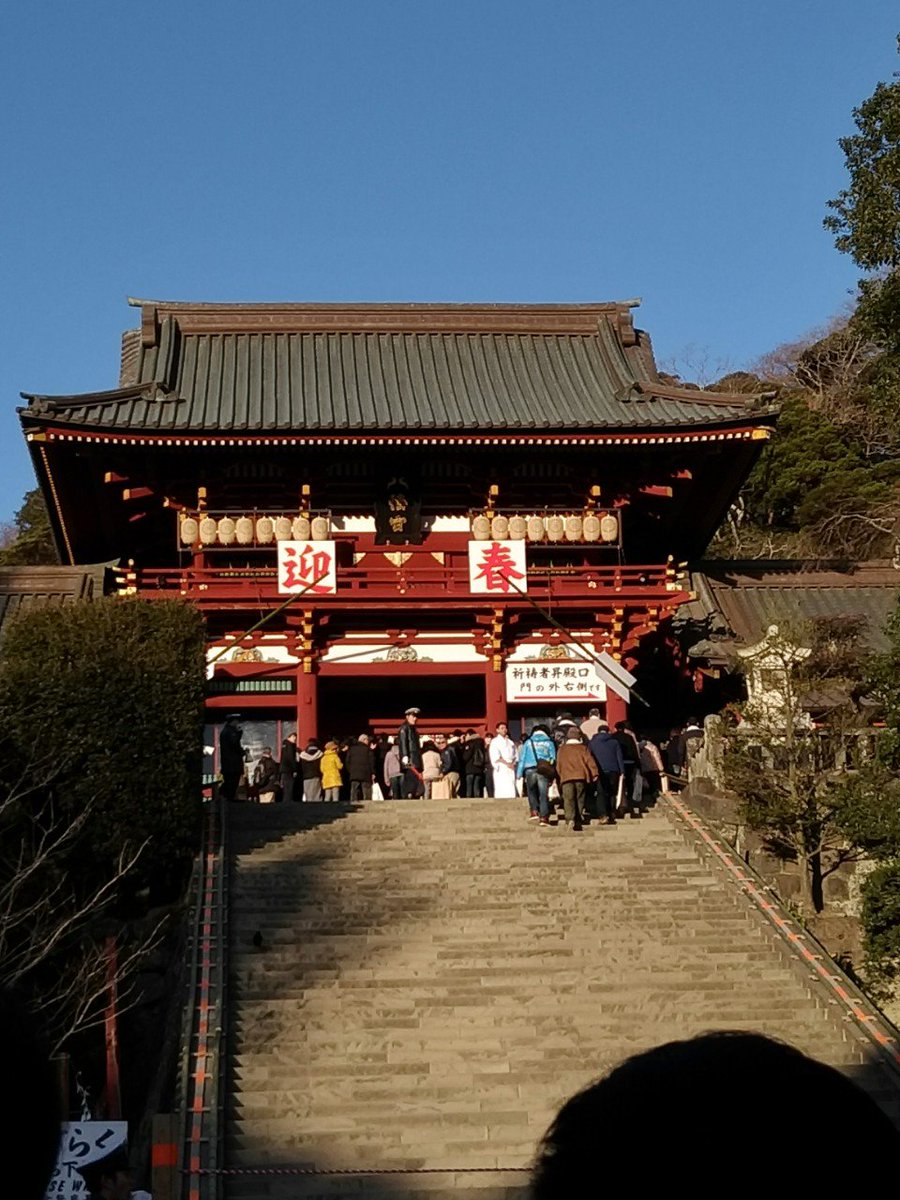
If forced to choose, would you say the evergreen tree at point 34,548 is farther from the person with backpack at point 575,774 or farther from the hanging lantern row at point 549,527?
the person with backpack at point 575,774

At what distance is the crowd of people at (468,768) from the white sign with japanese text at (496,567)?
281 centimetres

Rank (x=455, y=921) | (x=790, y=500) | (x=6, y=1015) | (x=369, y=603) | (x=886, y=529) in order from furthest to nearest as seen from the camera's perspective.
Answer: (x=790, y=500)
(x=886, y=529)
(x=369, y=603)
(x=455, y=921)
(x=6, y=1015)

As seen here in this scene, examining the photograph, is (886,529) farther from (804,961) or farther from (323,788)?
(804,961)

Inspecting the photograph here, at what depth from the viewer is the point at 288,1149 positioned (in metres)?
11.3

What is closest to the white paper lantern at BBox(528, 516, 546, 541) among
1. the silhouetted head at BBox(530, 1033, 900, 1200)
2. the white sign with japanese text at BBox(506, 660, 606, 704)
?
the white sign with japanese text at BBox(506, 660, 606, 704)

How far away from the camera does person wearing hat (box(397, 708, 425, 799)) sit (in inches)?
800

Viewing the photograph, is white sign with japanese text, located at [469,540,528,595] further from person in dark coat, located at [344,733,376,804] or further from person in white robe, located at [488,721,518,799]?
person in dark coat, located at [344,733,376,804]

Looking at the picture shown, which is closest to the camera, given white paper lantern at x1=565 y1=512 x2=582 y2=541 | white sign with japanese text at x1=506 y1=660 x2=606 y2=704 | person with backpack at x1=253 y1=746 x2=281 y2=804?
person with backpack at x1=253 y1=746 x2=281 y2=804

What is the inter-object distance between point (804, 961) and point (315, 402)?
14.9 m

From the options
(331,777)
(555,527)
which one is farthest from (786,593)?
(331,777)

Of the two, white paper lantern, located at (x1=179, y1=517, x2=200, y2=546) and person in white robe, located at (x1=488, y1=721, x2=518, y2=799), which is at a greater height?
white paper lantern, located at (x1=179, y1=517, x2=200, y2=546)

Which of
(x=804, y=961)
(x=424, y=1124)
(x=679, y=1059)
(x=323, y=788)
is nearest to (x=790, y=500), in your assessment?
(x=323, y=788)

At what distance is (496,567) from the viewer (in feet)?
76.9

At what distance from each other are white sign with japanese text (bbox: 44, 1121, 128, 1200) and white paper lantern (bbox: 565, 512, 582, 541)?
52.8ft
